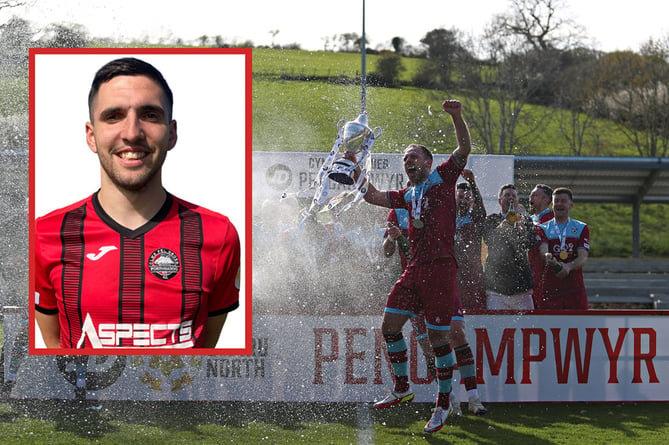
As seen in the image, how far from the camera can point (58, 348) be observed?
5.12 metres

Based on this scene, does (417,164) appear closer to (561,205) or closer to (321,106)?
(321,106)

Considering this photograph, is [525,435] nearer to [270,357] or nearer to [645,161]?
[270,357]

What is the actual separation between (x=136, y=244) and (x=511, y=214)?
3260 millimetres

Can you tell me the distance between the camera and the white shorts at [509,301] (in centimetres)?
696

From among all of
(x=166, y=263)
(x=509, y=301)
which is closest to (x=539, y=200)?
(x=509, y=301)

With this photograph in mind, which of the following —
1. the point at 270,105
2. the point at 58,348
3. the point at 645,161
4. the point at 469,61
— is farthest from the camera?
the point at 469,61

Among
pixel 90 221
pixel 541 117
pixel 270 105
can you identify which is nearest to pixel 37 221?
pixel 90 221

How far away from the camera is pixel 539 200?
7.13m

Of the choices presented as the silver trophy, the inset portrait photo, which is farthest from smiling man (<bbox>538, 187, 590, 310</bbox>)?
the inset portrait photo

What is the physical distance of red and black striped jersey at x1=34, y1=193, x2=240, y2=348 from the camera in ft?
15.9

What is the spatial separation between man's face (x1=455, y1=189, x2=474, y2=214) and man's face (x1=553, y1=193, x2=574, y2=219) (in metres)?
0.93

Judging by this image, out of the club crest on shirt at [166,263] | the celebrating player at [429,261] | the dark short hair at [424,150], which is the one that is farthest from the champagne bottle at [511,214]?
the club crest on shirt at [166,263]

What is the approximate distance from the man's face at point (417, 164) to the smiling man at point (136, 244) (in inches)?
63.4

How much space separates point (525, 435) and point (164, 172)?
317 cm
